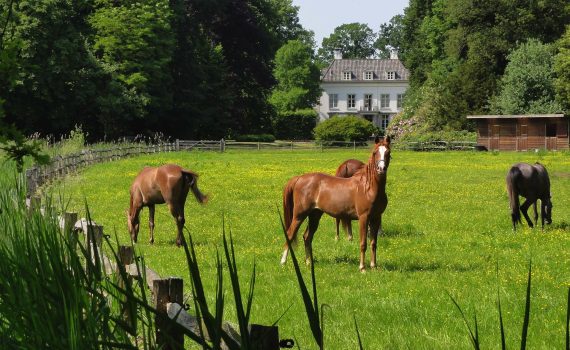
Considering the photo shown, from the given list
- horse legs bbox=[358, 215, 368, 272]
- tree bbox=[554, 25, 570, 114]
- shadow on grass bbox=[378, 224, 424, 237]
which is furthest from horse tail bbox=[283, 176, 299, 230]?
tree bbox=[554, 25, 570, 114]

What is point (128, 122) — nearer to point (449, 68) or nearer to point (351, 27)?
point (449, 68)

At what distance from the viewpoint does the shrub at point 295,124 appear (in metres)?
94.4

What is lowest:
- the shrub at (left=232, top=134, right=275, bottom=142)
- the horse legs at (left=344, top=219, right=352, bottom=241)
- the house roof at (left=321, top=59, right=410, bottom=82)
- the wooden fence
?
the shrub at (left=232, top=134, right=275, bottom=142)

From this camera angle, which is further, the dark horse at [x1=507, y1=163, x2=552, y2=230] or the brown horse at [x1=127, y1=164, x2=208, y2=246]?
the dark horse at [x1=507, y1=163, x2=552, y2=230]

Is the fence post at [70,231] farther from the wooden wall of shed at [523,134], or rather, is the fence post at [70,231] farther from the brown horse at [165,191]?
the wooden wall of shed at [523,134]

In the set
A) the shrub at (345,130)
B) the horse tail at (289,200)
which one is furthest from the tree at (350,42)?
the horse tail at (289,200)

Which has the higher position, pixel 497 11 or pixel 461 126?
pixel 497 11

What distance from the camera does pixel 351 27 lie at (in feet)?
518

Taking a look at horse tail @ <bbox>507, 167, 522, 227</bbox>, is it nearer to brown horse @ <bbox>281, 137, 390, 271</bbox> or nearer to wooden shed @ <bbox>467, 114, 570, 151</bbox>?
brown horse @ <bbox>281, 137, 390, 271</bbox>

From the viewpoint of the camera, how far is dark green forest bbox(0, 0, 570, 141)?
183 feet

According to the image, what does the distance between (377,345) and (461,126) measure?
212 ft

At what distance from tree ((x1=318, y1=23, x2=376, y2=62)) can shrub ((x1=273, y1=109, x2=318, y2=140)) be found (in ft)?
203

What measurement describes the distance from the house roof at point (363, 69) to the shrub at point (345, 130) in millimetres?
54048

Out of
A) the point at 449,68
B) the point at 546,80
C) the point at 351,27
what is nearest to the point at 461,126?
the point at 546,80
